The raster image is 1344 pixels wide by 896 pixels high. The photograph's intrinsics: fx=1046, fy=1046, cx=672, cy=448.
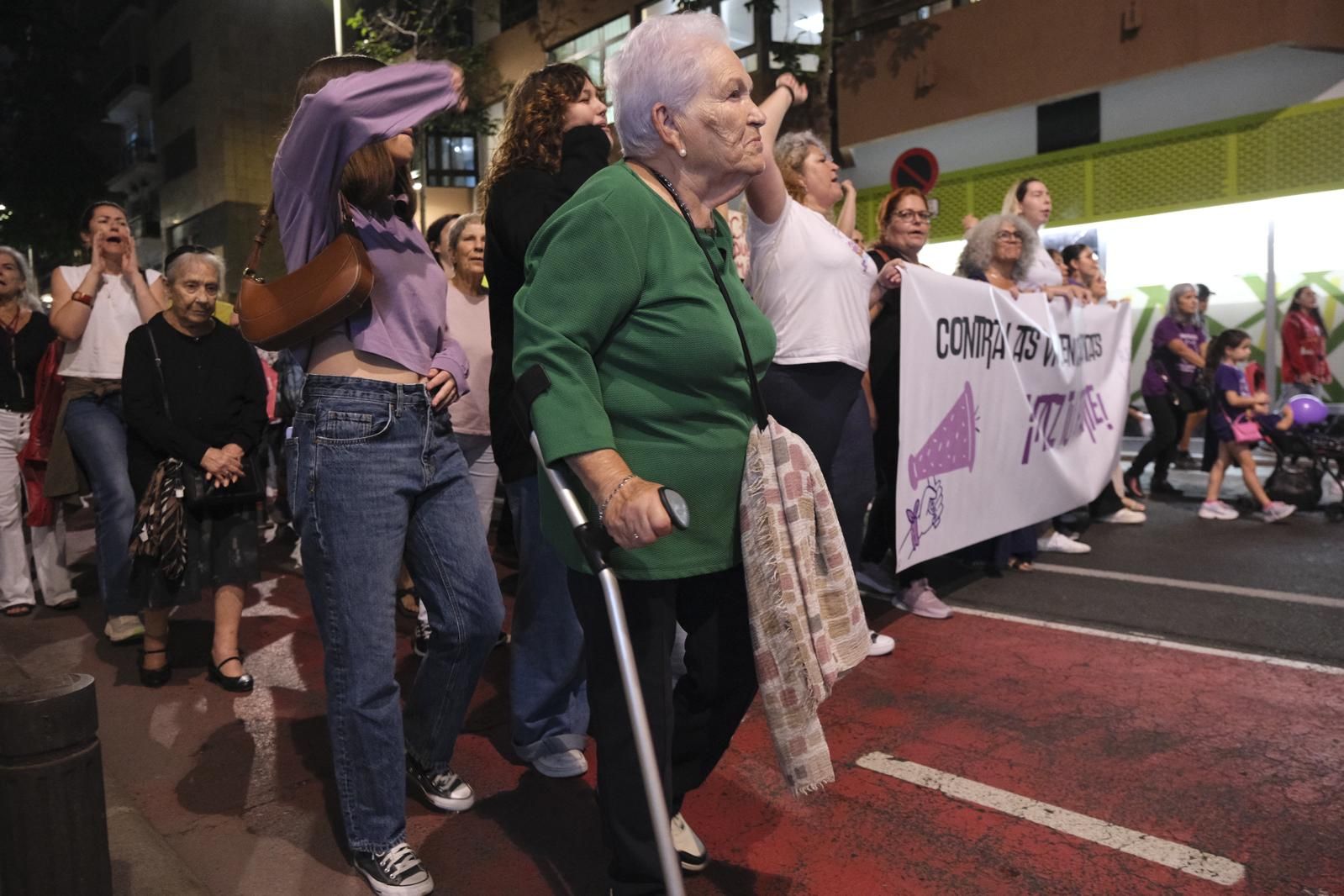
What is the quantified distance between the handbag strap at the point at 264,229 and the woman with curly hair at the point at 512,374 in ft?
1.59

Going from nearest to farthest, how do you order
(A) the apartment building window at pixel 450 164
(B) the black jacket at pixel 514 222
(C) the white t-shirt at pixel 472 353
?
(B) the black jacket at pixel 514 222 → (C) the white t-shirt at pixel 472 353 → (A) the apartment building window at pixel 450 164

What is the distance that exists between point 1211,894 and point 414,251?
2.65m

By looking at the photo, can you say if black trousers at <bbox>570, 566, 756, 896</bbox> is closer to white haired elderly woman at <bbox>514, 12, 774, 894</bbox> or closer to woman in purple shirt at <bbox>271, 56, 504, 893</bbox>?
white haired elderly woman at <bbox>514, 12, 774, 894</bbox>

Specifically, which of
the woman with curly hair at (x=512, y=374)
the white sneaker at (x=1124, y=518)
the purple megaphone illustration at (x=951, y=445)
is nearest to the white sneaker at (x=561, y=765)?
the woman with curly hair at (x=512, y=374)

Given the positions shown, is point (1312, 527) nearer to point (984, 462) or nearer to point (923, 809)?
point (984, 462)

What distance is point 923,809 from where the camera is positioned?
3.07 meters

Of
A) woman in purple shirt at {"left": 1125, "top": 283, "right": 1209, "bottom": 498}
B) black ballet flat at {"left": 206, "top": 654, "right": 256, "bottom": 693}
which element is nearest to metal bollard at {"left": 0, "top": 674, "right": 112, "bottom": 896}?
Answer: black ballet flat at {"left": 206, "top": 654, "right": 256, "bottom": 693}

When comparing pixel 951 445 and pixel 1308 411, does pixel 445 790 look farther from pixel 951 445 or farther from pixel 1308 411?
pixel 1308 411

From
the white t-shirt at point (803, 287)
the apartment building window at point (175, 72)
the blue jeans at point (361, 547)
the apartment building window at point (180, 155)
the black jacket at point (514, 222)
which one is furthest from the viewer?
the apartment building window at point (175, 72)

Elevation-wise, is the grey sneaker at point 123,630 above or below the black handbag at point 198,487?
below

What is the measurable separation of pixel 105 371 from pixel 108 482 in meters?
0.59

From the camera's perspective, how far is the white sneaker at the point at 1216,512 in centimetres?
810

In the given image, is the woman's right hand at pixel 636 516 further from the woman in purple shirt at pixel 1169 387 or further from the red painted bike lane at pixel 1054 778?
the woman in purple shirt at pixel 1169 387

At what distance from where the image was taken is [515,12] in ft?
77.4
